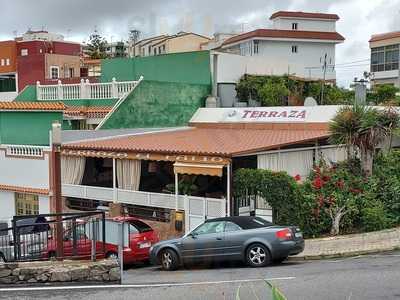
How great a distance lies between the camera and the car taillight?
14.3 m

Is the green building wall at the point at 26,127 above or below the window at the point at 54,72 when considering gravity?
below

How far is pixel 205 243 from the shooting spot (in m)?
15.0

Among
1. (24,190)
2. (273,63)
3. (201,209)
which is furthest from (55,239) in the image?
(273,63)

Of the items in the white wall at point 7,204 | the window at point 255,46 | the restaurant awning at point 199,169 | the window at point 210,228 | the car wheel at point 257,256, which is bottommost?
the white wall at point 7,204

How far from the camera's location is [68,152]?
78.5 ft

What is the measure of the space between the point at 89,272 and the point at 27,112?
1717cm

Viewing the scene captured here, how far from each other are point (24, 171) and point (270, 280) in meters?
16.5

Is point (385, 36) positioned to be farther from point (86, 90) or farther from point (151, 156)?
point (151, 156)

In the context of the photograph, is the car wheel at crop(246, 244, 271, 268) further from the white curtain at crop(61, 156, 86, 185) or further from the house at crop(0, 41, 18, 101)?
the house at crop(0, 41, 18, 101)

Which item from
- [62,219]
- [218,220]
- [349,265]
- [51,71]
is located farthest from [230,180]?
[51,71]

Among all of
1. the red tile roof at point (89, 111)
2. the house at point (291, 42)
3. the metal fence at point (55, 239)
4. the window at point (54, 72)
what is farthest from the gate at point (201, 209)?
the house at point (291, 42)

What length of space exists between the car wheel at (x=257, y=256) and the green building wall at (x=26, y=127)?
45.6 ft

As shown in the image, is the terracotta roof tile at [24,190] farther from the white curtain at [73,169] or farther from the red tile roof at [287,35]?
the red tile roof at [287,35]

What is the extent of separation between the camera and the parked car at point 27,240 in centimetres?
1165
